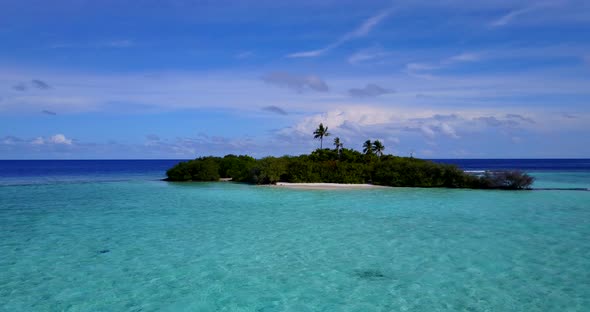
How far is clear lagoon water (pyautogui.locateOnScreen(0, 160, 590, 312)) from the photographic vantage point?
9.17 m

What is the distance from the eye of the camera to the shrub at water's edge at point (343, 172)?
124ft

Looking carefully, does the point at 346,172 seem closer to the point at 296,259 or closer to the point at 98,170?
the point at 296,259

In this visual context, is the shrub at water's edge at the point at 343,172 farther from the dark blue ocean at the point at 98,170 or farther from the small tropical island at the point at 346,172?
the dark blue ocean at the point at 98,170

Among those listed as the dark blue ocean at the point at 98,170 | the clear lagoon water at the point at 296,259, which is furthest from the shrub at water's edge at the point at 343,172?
the clear lagoon water at the point at 296,259

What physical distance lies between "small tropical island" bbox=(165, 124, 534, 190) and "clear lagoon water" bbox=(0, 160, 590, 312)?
14.8 metres

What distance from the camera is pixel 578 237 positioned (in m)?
15.7

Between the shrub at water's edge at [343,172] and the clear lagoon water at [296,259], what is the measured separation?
14.8 metres

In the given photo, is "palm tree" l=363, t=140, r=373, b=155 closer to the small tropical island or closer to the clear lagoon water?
the small tropical island

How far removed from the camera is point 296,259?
12.5m

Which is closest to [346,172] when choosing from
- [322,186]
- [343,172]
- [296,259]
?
[343,172]

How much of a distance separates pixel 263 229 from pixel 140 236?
4535mm

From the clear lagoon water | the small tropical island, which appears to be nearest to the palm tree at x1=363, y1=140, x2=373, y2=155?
the small tropical island

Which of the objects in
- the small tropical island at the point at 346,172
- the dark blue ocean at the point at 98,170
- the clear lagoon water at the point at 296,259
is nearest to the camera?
the clear lagoon water at the point at 296,259

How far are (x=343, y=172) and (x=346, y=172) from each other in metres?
0.32
